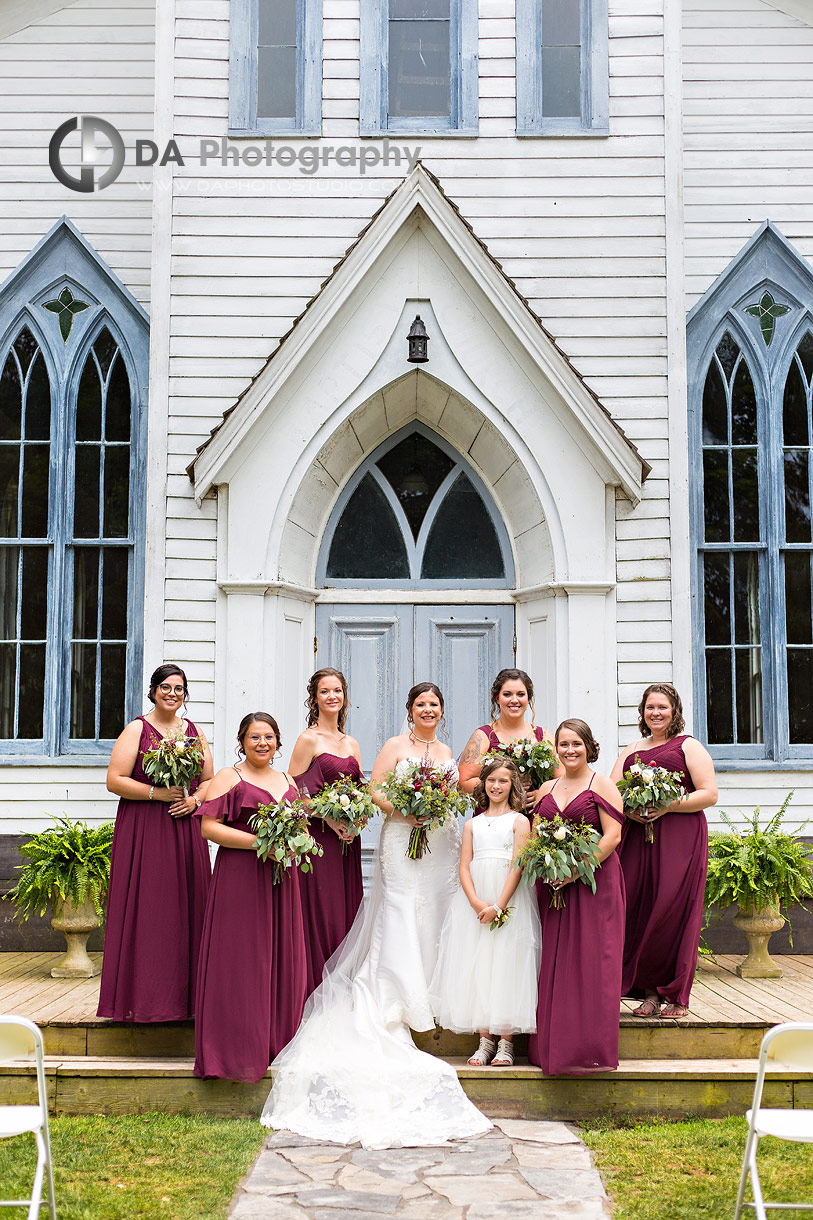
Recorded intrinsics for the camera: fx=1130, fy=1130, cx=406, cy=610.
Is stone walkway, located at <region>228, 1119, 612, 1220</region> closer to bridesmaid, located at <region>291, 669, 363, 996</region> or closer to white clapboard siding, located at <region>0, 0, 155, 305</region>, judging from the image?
bridesmaid, located at <region>291, 669, 363, 996</region>

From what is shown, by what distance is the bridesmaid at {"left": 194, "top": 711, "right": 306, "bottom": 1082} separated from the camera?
545 centimetres

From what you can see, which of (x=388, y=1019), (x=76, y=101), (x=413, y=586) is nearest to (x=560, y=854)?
(x=388, y=1019)

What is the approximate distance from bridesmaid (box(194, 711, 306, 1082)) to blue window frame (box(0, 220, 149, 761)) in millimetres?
3316

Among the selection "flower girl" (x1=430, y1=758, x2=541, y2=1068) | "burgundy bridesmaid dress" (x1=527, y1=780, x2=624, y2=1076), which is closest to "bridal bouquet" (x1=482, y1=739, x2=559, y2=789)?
"flower girl" (x1=430, y1=758, x2=541, y2=1068)

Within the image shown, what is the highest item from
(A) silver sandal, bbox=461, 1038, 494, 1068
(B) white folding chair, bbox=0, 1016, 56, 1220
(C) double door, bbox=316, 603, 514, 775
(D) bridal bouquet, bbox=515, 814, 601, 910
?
(C) double door, bbox=316, 603, 514, 775

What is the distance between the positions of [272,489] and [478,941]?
11.9 feet

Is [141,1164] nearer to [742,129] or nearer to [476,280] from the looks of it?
[476,280]

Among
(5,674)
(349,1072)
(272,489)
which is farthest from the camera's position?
(5,674)

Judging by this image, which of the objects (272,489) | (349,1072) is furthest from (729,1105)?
(272,489)

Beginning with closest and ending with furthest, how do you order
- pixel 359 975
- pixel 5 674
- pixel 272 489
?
pixel 359 975 → pixel 272 489 → pixel 5 674

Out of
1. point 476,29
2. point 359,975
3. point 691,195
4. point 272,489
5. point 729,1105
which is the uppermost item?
point 476,29

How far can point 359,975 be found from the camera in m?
5.89

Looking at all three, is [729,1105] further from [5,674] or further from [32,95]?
[32,95]

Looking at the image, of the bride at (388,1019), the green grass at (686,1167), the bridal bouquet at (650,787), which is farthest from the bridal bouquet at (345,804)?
the green grass at (686,1167)
